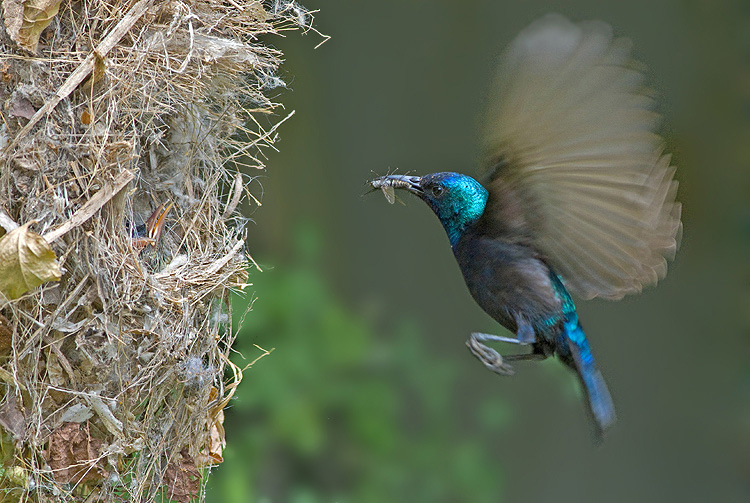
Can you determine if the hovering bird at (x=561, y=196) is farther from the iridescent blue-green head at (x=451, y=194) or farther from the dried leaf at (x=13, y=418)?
the dried leaf at (x=13, y=418)

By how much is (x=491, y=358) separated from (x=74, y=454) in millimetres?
553

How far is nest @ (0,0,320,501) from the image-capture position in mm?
1015

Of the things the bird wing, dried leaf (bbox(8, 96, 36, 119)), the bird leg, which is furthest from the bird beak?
dried leaf (bbox(8, 96, 36, 119))

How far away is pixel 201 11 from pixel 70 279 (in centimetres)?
40

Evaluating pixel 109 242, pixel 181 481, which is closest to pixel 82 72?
pixel 109 242

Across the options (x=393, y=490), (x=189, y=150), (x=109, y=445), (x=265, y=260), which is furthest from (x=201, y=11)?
(x=393, y=490)

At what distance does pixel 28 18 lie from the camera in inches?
38.7

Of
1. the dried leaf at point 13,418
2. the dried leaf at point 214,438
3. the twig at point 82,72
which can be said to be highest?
the twig at point 82,72

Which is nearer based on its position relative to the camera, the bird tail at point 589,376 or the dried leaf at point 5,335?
the dried leaf at point 5,335

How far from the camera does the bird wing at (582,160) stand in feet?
3.41

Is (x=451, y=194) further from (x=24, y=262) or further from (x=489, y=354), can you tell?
(x=24, y=262)

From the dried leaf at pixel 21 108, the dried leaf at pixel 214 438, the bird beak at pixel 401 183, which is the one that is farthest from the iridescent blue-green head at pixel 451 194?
the dried leaf at pixel 21 108

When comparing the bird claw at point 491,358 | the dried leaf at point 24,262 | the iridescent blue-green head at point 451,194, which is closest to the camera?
the dried leaf at point 24,262

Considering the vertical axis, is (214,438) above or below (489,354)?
below
